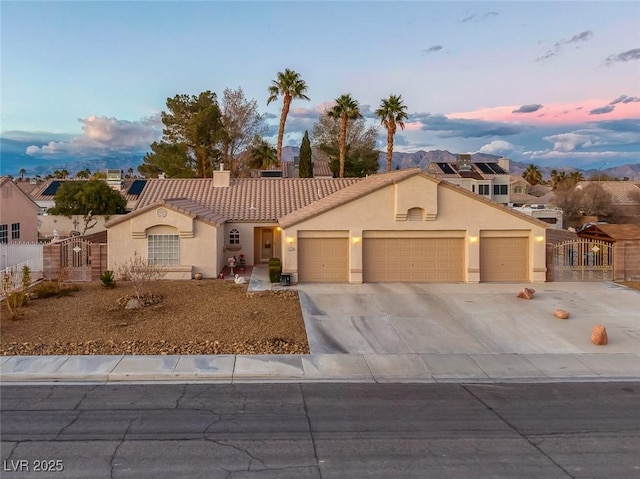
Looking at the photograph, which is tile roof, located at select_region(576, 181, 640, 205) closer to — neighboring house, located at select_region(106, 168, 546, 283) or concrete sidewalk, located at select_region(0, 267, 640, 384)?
neighboring house, located at select_region(106, 168, 546, 283)

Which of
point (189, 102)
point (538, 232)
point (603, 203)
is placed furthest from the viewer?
point (603, 203)

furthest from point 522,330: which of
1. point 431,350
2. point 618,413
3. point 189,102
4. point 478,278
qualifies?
point 189,102

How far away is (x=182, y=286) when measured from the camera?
21516 mm

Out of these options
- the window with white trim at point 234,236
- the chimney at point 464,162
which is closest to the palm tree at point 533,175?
the chimney at point 464,162

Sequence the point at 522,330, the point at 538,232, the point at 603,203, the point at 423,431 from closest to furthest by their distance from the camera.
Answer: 1. the point at 423,431
2. the point at 522,330
3. the point at 538,232
4. the point at 603,203

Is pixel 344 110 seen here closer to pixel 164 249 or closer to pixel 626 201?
pixel 164 249

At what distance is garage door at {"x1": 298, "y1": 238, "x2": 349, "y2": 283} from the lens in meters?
23.1

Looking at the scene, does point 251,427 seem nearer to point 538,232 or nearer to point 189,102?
point 538,232

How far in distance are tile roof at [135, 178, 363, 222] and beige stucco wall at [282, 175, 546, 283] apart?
6198 mm

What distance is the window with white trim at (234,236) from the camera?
2820 cm

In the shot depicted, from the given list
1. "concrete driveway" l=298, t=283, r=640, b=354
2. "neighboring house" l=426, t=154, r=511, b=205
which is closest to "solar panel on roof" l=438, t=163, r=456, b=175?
"neighboring house" l=426, t=154, r=511, b=205

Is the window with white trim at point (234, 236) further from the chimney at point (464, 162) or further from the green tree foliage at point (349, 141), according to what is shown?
the chimney at point (464, 162)

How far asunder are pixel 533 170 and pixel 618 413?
329 feet

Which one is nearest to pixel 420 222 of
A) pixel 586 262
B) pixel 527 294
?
pixel 527 294
